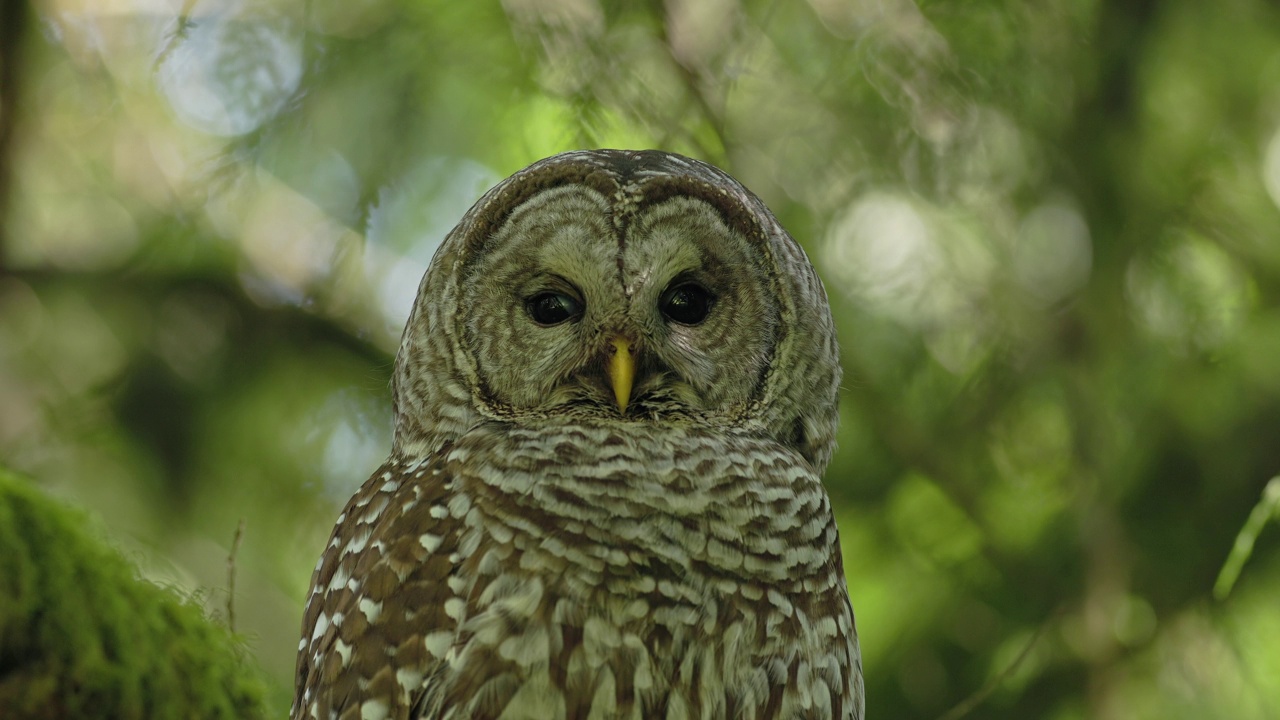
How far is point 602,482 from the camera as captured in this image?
202 cm

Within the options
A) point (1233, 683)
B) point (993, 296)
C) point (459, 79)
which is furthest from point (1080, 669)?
Answer: point (459, 79)

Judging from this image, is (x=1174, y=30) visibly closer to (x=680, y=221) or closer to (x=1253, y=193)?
(x=1253, y=193)

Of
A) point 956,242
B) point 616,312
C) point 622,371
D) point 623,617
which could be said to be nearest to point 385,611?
point 623,617

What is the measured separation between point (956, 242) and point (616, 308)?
161 centimetres

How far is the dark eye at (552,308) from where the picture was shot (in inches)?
91.4

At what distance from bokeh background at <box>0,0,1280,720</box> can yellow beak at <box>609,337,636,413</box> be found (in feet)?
3.77

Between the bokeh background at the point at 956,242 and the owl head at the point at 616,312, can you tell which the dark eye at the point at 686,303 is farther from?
the bokeh background at the point at 956,242

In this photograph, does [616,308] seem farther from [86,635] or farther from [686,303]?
[86,635]

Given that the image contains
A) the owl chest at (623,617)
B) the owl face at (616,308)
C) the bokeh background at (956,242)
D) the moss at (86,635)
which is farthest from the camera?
the bokeh background at (956,242)

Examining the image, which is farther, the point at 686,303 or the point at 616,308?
the point at 686,303

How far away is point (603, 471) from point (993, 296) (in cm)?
180

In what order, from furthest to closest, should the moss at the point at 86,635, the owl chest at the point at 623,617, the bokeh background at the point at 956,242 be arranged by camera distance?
1. the bokeh background at the point at 956,242
2. the moss at the point at 86,635
3. the owl chest at the point at 623,617

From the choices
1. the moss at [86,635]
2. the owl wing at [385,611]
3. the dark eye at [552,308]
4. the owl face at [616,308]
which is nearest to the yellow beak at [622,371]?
the owl face at [616,308]

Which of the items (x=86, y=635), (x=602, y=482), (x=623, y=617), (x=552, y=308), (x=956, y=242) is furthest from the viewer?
(x=956, y=242)
